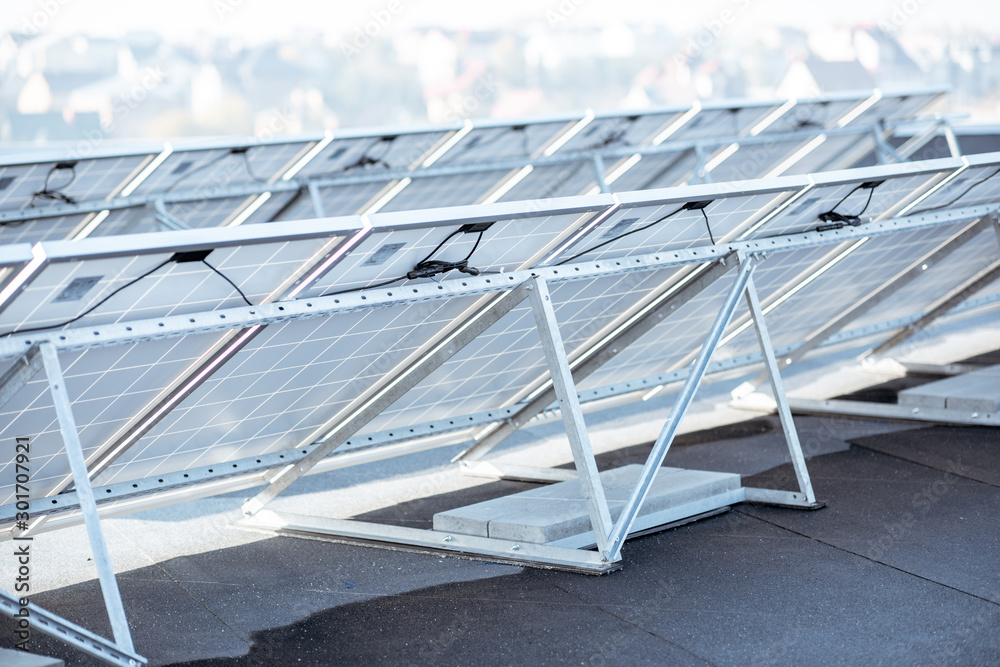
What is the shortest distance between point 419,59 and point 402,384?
249 ft

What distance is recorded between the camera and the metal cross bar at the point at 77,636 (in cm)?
367

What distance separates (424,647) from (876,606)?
2.11 meters

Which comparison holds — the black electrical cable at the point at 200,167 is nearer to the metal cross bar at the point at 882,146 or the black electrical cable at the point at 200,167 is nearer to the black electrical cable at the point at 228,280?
the black electrical cable at the point at 228,280

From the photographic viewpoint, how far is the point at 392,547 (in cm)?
587

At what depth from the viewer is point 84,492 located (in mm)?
3664

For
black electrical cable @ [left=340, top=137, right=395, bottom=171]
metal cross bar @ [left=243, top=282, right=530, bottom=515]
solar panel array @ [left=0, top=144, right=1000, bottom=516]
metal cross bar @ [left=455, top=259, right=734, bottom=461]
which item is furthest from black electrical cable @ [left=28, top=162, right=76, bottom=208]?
metal cross bar @ [left=455, top=259, right=734, bottom=461]

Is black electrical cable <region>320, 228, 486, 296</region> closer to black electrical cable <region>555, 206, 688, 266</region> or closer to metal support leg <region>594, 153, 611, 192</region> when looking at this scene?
black electrical cable <region>555, 206, 688, 266</region>

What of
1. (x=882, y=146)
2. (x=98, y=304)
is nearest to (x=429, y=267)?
(x=98, y=304)

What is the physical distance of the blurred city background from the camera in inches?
2456

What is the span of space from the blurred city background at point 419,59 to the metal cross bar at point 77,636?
57251 mm

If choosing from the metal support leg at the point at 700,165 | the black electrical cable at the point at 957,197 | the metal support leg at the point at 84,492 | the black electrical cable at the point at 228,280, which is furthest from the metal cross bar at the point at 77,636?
the metal support leg at the point at 700,165

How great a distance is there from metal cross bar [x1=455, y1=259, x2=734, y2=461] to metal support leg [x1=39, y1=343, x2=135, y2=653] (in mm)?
3542

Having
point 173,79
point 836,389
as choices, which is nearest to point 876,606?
point 836,389

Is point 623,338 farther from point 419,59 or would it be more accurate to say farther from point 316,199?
point 419,59
